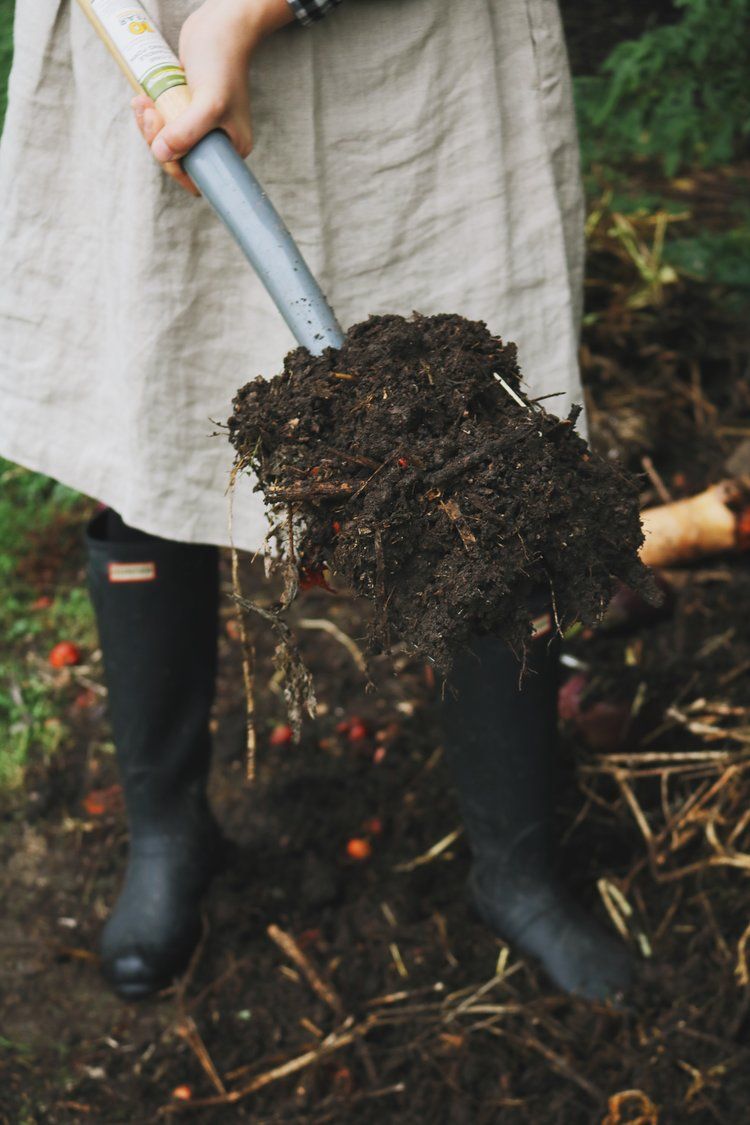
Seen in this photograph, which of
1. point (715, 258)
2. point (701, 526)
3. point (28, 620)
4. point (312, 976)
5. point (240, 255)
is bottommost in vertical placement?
point (701, 526)

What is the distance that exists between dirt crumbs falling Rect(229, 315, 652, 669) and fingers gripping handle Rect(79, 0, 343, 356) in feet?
0.14

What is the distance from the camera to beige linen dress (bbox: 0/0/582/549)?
149cm

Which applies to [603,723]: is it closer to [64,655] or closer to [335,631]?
[335,631]

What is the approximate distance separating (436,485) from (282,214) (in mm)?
579

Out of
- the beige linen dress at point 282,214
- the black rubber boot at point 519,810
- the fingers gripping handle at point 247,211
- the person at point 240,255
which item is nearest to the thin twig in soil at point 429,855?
the black rubber boot at point 519,810

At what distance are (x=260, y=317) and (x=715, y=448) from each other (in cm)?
193

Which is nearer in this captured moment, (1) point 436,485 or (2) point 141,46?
(1) point 436,485

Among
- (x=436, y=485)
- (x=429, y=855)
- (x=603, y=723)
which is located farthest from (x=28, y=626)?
(x=436, y=485)

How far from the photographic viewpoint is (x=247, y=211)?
1284 millimetres

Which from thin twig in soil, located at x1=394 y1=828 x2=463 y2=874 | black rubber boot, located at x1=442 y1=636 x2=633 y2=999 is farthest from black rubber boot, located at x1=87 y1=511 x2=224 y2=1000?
black rubber boot, located at x1=442 y1=636 x2=633 y2=999

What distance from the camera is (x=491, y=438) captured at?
3.87 ft

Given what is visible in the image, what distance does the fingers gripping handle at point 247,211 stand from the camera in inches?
50.8

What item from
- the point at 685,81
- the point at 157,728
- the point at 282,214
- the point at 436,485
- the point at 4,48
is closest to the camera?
the point at 436,485

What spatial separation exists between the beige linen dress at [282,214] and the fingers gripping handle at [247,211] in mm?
156
